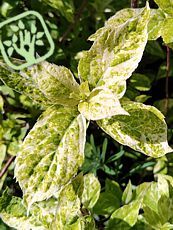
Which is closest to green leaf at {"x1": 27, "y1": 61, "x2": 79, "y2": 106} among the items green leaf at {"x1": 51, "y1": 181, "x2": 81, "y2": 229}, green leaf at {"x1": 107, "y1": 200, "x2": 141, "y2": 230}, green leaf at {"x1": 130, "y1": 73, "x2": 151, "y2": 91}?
green leaf at {"x1": 51, "y1": 181, "x2": 81, "y2": 229}

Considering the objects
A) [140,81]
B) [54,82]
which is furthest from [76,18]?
[54,82]

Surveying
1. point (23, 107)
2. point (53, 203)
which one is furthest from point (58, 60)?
point (53, 203)

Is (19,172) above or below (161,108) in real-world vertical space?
above

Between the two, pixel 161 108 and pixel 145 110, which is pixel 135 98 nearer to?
pixel 161 108

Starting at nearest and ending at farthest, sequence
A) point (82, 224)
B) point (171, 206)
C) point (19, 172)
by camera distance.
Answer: point (19, 172) < point (82, 224) < point (171, 206)

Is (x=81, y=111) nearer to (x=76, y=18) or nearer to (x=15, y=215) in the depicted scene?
(x=15, y=215)

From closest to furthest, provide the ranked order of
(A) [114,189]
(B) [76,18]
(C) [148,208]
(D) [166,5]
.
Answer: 1. (D) [166,5]
2. (C) [148,208]
3. (A) [114,189]
4. (B) [76,18]
